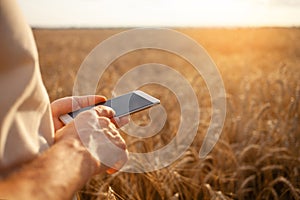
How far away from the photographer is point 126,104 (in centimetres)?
109

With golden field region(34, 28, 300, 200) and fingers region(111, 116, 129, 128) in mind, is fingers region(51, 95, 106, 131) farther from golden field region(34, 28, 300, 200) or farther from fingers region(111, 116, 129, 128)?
golden field region(34, 28, 300, 200)

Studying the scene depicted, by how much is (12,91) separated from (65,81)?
4.03 meters

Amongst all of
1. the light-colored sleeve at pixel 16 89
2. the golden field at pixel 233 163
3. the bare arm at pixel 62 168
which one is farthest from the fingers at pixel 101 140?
the golden field at pixel 233 163

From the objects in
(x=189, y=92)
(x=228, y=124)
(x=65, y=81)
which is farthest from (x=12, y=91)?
(x=65, y=81)

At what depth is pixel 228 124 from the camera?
2766 millimetres

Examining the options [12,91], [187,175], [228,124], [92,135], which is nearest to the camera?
[12,91]

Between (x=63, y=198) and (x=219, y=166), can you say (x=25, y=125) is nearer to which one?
(x=63, y=198)

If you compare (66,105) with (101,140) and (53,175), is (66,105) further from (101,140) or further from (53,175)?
(53,175)

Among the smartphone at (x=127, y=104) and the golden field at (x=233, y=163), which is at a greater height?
the smartphone at (x=127, y=104)

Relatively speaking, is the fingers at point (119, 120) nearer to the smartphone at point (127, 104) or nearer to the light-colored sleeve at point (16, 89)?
the smartphone at point (127, 104)

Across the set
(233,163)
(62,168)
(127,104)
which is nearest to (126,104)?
(127,104)

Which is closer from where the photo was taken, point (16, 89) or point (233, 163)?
point (16, 89)

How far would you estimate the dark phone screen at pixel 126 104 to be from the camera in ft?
3.46

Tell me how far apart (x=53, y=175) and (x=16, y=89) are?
0.15 meters
